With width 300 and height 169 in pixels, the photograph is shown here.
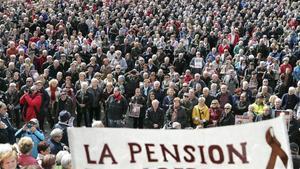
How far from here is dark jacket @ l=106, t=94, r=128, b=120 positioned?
548 inches

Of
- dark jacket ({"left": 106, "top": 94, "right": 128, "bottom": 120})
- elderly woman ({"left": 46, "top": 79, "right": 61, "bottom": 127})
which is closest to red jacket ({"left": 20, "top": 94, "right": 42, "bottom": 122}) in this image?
elderly woman ({"left": 46, "top": 79, "right": 61, "bottom": 127})

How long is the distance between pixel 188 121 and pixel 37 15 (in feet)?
43.2

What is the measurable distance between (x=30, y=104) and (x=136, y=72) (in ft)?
10.6

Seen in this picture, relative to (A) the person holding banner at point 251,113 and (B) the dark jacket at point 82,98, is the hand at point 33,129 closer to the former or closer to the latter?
(A) the person holding banner at point 251,113

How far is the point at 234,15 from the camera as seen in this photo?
2592 cm

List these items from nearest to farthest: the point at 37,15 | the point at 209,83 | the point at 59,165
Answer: the point at 59,165 → the point at 209,83 → the point at 37,15

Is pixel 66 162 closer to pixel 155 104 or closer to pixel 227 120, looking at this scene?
pixel 227 120

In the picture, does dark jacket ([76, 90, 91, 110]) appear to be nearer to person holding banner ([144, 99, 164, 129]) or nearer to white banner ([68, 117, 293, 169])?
person holding banner ([144, 99, 164, 129])

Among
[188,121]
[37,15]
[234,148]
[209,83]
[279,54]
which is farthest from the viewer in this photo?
[37,15]

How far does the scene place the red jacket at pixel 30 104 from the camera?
44.8 ft

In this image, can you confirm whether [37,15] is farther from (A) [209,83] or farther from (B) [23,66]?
(A) [209,83]

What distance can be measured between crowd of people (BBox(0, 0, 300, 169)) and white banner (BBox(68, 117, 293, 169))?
1.79m

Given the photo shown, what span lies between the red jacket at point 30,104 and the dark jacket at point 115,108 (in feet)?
4.96

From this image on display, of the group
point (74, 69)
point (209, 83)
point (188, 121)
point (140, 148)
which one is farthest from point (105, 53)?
point (140, 148)
